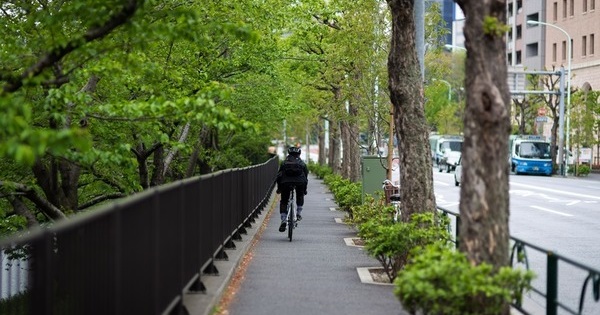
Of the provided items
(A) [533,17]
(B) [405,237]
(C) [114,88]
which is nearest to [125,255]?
(B) [405,237]

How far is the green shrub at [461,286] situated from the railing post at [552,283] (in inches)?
31.0

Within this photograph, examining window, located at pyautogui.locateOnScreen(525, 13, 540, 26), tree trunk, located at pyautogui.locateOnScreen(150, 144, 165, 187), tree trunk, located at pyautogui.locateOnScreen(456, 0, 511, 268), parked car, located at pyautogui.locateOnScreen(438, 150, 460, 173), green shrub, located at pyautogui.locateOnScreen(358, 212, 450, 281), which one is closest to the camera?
tree trunk, located at pyautogui.locateOnScreen(456, 0, 511, 268)

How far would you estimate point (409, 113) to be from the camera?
14.0m

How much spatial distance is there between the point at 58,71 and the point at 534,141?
198 ft

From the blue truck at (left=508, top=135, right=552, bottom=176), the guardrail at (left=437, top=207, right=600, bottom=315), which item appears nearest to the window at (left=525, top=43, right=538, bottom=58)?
the blue truck at (left=508, top=135, right=552, bottom=176)

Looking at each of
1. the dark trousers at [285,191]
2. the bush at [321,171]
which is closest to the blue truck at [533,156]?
the bush at [321,171]

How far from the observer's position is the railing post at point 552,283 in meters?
8.54

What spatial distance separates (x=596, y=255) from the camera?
1791 cm

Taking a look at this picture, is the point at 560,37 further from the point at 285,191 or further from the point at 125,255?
the point at 125,255

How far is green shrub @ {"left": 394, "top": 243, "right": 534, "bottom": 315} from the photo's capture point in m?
7.49

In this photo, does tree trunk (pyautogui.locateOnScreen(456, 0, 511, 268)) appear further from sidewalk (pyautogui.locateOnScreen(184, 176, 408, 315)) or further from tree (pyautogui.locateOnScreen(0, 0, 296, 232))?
sidewalk (pyautogui.locateOnScreen(184, 176, 408, 315))

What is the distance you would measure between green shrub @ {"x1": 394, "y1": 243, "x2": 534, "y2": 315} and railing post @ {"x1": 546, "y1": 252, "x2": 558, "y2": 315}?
79 centimetres

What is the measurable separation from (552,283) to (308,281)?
5097 millimetres

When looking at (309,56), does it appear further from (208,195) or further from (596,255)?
(208,195)
